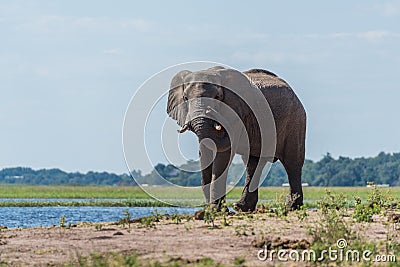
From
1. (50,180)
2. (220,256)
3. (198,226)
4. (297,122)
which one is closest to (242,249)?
(220,256)

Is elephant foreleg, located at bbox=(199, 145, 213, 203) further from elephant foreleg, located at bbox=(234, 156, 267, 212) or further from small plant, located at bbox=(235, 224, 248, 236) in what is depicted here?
small plant, located at bbox=(235, 224, 248, 236)

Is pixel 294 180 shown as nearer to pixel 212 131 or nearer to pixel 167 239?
pixel 212 131

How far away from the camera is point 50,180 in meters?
118

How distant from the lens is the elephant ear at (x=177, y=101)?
18.5 m

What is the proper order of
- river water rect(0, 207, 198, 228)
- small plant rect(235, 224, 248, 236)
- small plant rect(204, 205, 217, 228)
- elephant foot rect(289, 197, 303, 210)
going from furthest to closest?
river water rect(0, 207, 198, 228), elephant foot rect(289, 197, 303, 210), small plant rect(204, 205, 217, 228), small plant rect(235, 224, 248, 236)

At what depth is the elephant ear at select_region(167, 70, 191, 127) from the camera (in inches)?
730

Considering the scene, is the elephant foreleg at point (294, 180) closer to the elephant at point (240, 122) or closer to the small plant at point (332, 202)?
the elephant at point (240, 122)

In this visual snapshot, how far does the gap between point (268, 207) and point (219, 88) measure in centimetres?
267

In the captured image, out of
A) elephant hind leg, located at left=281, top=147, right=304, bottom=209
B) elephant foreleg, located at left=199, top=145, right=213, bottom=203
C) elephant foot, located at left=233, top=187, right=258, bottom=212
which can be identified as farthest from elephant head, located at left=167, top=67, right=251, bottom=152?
elephant hind leg, located at left=281, top=147, right=304, bottom=209

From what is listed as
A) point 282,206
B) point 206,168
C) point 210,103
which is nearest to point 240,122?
point 210,103

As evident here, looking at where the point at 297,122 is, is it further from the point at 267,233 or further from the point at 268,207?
the point at 267,233

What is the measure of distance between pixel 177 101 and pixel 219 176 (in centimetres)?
151

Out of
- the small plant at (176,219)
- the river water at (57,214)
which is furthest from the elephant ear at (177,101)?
the river water at (57,214)

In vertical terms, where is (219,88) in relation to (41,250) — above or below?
above
